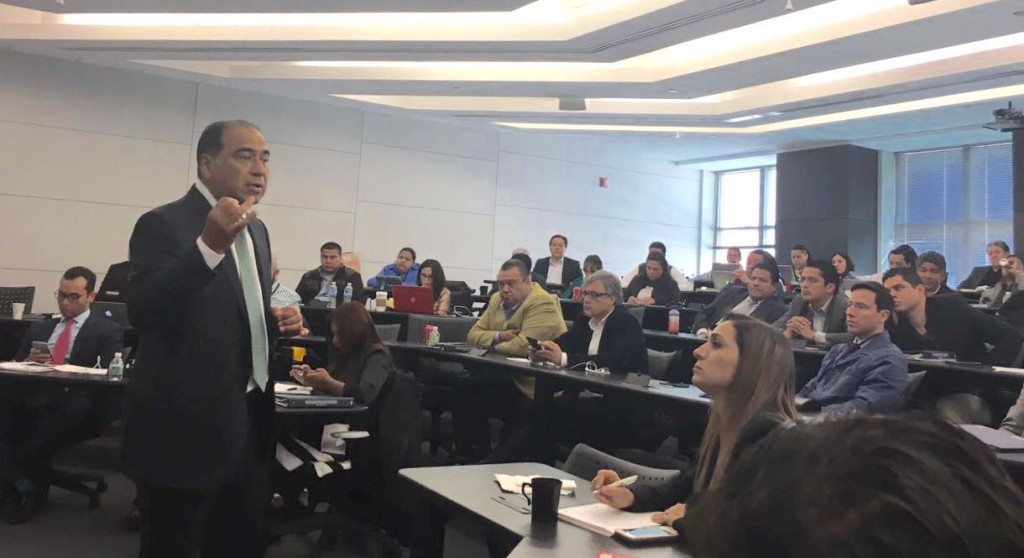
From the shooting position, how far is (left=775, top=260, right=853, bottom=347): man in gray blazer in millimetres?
5429

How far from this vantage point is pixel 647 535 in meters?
1.74

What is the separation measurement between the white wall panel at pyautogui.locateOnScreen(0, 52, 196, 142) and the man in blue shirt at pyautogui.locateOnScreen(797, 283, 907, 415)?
816cm

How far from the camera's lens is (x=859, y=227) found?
11.5 m

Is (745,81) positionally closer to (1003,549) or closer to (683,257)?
(683,257)

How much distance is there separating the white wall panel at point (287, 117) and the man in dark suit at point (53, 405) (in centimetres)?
532

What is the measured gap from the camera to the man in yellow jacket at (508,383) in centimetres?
494

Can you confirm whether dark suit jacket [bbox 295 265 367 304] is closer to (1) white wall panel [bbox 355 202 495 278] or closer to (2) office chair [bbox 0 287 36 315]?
(2) office chair [bbox 0 287 36 315]

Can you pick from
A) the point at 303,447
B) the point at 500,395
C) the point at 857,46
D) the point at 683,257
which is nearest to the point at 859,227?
the point at 683,257

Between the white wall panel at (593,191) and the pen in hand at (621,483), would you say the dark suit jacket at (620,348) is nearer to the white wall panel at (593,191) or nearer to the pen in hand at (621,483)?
the pen in hand at (621,483)

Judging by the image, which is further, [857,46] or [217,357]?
[857,46]

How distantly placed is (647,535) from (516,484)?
0.47 meters

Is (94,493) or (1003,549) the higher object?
(1003,549)

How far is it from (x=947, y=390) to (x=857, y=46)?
12.0 ft

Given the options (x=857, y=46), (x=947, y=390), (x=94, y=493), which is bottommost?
(x=94, y=493)
